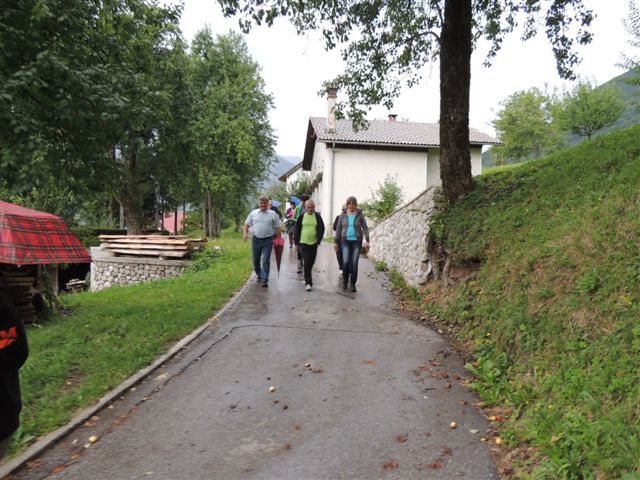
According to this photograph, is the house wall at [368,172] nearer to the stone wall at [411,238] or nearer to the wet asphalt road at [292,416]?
the stone wall at [411,238]

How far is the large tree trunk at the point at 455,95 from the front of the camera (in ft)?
27.6

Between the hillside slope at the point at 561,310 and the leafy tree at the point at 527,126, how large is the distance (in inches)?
1731

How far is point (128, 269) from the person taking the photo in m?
16.8

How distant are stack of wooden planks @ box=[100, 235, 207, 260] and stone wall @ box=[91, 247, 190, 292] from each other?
23cm

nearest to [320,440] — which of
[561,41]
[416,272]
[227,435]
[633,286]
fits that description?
[227,435]

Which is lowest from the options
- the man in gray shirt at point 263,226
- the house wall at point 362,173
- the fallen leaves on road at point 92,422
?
the fallen leaves on road at point 92,422

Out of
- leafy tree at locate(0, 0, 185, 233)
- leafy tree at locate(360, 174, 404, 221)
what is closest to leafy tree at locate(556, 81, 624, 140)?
leafy tree at locate(360, 174, 404, 221)

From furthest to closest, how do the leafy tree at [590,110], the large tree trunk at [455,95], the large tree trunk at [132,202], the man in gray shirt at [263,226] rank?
the leafy tree at [590,110]
the large tree trunk at [132,202]
the man in gray shirt at [263,226]
the large tree trunk at [455,95]

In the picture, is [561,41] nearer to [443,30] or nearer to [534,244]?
[443,30]

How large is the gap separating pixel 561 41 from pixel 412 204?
4.53m

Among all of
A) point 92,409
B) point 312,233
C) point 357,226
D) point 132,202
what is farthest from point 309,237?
point 132,202

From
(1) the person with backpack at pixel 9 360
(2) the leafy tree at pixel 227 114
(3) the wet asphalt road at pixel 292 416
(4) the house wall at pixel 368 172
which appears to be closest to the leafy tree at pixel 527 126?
(4) the house wall at pixel 368 172

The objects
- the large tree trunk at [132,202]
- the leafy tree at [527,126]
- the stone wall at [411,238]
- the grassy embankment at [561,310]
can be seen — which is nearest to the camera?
the grassy embankment at [561,310]

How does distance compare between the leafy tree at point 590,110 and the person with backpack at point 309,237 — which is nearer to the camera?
the person with backpack at point 309,237
